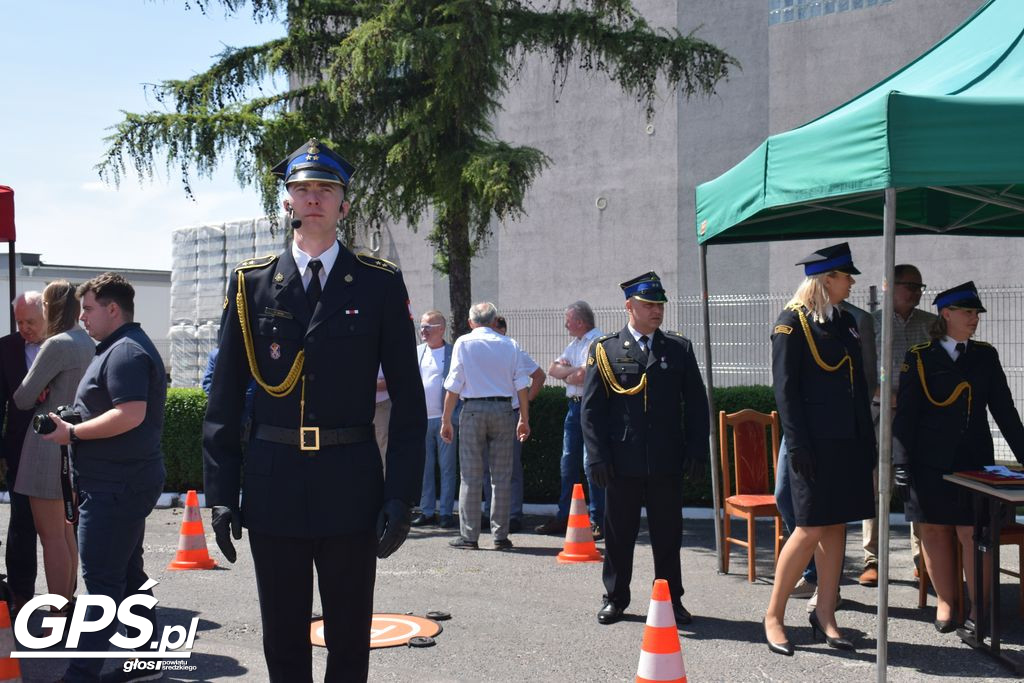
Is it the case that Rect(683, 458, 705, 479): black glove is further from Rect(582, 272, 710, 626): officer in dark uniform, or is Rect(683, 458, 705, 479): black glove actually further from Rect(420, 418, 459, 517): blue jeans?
Rect(420, 418, 459, 517): blue jeans

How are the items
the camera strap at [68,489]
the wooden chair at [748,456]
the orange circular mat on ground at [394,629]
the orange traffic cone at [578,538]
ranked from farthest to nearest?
the orange traffic cone at [578,538]
the wooden chair at [748,456]
the orange circular mat on ground at [394,629]
the camera strap at [68,489]

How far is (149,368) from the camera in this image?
211 inches

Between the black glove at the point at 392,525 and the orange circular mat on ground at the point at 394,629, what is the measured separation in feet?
8.83

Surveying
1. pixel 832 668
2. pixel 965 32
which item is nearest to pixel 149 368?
pixel 832 668

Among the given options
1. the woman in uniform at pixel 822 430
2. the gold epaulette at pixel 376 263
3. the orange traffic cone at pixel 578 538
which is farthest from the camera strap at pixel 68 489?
the orange traffic cone at pixel 578 538

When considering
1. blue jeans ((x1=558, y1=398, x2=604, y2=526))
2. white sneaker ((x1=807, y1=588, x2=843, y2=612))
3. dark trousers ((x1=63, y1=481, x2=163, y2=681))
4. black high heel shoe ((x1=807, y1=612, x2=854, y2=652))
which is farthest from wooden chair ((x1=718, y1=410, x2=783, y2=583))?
dark trousers ((x1=63, y1=481, x2=163, y2=681))

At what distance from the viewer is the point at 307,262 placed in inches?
153

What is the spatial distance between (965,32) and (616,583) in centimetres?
414

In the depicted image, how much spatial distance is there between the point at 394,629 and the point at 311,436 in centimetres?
320

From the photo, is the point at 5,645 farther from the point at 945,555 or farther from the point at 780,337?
the point at 945,555

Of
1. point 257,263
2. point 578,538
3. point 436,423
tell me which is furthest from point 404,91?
point 257,263

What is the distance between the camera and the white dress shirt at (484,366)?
955 cm

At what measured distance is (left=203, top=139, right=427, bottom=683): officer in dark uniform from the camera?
374cm

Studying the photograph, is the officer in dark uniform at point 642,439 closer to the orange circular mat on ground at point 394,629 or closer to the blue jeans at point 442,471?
the orange circular mat on ground at point 394,629
